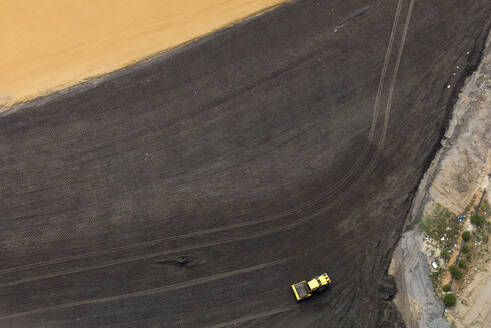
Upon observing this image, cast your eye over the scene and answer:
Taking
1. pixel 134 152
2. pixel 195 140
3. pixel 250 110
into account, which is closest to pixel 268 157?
pixel 250 110

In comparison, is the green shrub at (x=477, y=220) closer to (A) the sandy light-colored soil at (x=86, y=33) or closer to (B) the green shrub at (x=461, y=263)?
(B) the green shrub at (x=461, y=263)

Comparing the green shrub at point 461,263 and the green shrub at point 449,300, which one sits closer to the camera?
the green shrub at point 449,300

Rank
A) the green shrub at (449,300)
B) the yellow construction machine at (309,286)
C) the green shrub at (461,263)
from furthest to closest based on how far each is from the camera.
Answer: the green shrub at (461,263)
the green shrub at (449,300)
the yellow construction machine at (309,286)

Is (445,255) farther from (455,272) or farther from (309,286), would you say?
(309,286)

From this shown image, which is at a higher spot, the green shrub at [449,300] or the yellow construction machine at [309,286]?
the yellow construction machine at [309,286]

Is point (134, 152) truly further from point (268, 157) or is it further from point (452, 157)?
point (452, 157)

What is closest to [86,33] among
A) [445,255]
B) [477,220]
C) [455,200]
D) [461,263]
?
[455,200]

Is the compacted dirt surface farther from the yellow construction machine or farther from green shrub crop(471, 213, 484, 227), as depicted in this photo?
green shrub crop(471, 213, 484, 227)

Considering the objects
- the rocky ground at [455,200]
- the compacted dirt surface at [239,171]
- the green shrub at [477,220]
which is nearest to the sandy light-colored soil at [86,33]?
the compacted dirt surface at [239,171]

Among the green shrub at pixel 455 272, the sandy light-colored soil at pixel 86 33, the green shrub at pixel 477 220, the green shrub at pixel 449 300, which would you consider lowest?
the green shrub at pixel 449 300
